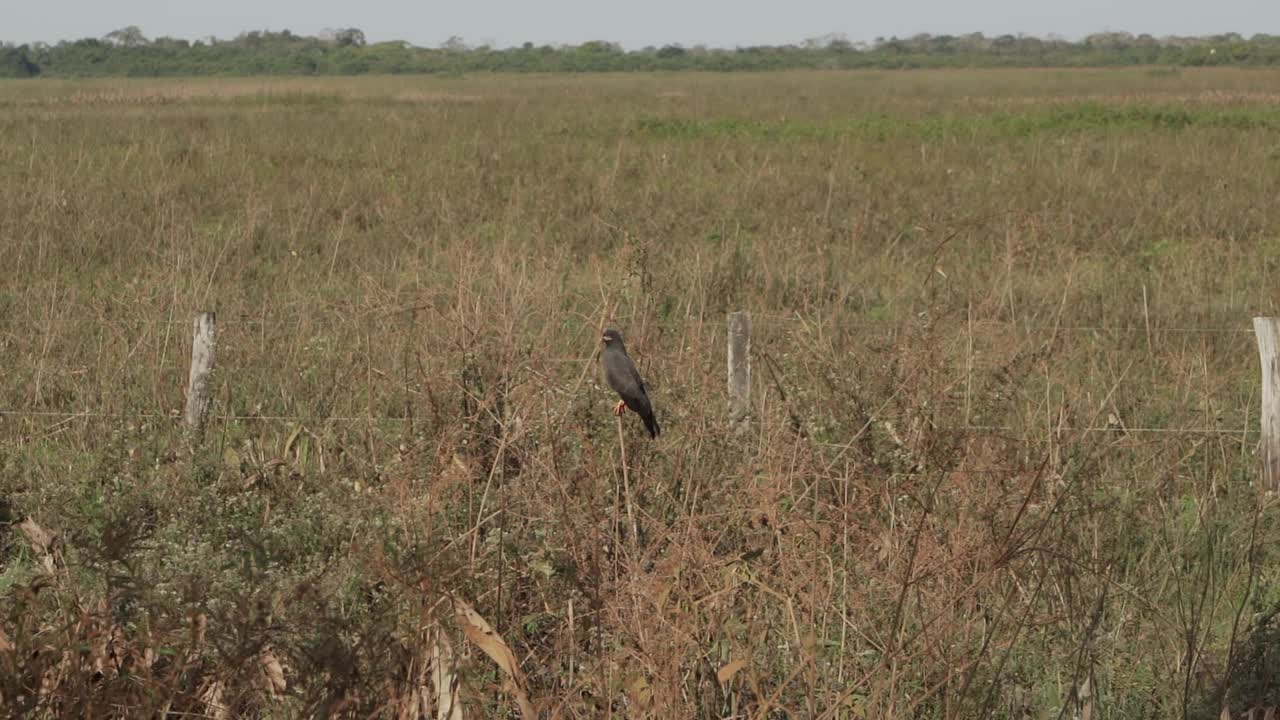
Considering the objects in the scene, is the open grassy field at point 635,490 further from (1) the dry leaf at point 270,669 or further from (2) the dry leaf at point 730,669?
(2) the dry leaf at point 730,669

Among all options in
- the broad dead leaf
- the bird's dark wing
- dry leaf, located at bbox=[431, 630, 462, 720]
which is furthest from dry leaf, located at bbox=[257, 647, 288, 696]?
the bird's dark wing

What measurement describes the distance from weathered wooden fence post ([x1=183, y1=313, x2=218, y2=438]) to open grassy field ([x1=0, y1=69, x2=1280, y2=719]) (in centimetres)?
13

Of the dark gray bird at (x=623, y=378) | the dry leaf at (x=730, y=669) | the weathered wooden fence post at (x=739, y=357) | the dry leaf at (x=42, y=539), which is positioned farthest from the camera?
→ the weathered wooden fence post at (x=739, y=357)

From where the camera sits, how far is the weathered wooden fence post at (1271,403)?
5.55 metres

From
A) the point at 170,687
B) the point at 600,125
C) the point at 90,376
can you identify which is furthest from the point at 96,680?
the point at 600,125

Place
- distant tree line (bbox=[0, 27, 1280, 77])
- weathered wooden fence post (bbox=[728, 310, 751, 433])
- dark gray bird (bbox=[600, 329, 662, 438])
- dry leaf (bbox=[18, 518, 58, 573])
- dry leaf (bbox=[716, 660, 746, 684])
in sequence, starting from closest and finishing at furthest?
dry leaf (bbox=[716, 660, 746, 684]), dry leaf (bbox=[18, 518, 58, 573]), dark gray bird (bbox=[600, 329, 662, 438]), weathered wooden fence post (bbox=[728, 310, 751, 433]), distant tree line (bbox=[0, 27, 1280, 77])

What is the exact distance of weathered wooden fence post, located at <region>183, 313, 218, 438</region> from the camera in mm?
5652

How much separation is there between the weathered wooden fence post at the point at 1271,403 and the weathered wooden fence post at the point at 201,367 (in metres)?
4.31

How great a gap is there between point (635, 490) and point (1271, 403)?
3082 mm

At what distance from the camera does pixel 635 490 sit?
13.0 feet

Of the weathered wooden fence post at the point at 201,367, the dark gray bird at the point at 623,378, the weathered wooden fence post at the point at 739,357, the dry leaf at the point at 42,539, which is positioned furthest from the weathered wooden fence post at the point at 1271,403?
the dry leaf at the point at 42,539

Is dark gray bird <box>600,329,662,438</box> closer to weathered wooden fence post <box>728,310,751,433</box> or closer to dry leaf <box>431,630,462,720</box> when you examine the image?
weathered wooden fence post <box>728,310,751,433</box>

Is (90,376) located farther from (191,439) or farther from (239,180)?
(239,180)

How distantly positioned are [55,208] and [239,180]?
315cm
